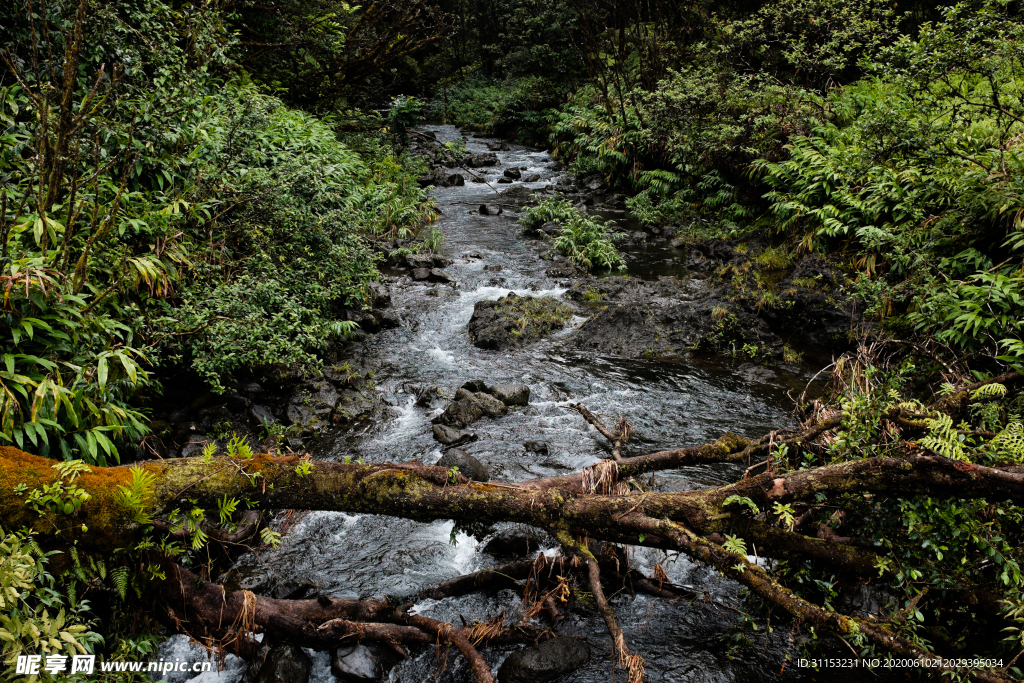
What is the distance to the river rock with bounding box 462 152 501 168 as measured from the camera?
24039mm

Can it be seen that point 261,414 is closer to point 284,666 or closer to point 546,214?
point 284,666

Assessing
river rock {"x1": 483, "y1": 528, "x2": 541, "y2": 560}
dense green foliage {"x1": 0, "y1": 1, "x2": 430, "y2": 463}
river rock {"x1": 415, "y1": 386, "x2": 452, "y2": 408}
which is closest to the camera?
dense green foliage {"x1": 0, "y1": 1, "x2": 430, "y2": 463}

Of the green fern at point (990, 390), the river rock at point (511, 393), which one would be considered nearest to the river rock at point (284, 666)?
the river rock at point (511, 393)

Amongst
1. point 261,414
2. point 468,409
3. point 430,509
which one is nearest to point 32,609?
point 430,509

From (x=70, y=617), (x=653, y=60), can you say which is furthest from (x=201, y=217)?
(x=653, y=60)

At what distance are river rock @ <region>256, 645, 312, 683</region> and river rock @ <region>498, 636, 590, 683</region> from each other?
154 centimetres

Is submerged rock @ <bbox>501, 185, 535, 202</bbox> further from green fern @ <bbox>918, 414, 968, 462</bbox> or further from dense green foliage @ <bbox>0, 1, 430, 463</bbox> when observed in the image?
green fern @ <bbox>918, 414, 968, 462</bbox>

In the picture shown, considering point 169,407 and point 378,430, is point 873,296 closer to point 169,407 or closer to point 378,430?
point 378,430

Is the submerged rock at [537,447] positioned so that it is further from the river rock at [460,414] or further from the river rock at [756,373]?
the river rock at [756,373]

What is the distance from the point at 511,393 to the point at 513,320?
9.12 ft

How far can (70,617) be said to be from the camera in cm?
359

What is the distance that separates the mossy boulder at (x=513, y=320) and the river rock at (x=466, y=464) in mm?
4171

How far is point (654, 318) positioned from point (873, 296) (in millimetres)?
3843

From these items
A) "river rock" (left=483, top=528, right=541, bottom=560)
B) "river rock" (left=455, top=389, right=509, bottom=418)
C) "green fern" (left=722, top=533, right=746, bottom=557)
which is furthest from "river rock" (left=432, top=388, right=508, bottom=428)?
"green fern" (left=722, top=533, right=746, bottom=557)
